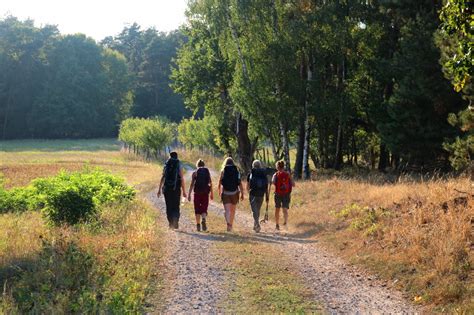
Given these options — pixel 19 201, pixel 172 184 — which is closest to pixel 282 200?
pixel 172 184

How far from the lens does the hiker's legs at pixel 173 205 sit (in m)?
13.8

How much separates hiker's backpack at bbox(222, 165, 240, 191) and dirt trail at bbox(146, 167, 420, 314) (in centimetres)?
204

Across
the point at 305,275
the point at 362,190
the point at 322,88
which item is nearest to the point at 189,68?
the point at 322,88

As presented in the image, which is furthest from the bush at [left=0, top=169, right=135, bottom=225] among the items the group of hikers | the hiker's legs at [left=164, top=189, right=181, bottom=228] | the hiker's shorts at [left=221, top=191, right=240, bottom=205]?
the hiker's shorts at [left=221, top=191, right=240, bottom=205]

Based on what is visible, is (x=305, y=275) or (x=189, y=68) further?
(x=189, y=68)

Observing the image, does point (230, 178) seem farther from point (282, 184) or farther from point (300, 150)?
point (300, 150)

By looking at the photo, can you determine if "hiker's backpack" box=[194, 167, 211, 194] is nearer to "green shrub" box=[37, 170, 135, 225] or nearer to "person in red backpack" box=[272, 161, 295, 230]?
"person in red backpack" box=[272, 161, 295, 230]

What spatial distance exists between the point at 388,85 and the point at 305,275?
20.1m

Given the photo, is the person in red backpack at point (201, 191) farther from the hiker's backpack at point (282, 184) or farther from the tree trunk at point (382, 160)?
the tree trunk at point (382, 160)

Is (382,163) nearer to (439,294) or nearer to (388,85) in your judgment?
(388,85)

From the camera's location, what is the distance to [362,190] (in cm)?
1714

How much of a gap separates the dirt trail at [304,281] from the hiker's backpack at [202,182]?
1.78 metres

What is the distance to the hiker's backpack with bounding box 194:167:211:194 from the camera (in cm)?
1384

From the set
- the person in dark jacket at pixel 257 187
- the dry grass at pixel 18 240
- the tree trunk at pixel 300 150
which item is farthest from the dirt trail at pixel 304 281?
the tree trunk at pixel 300 150
